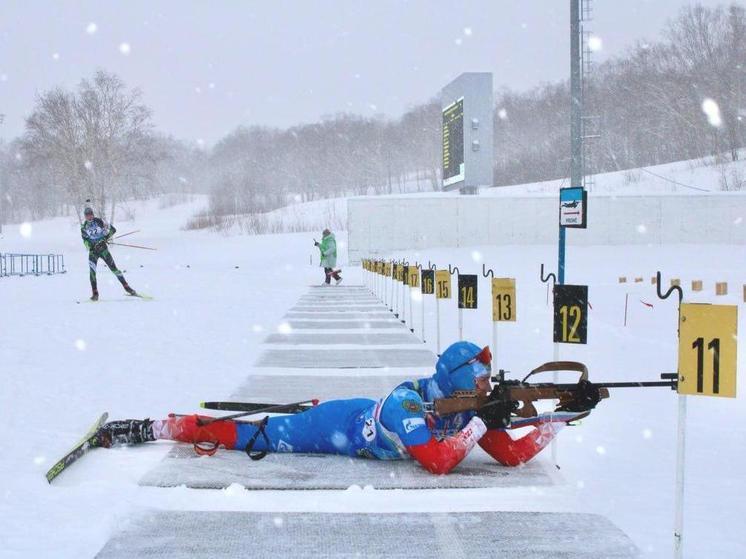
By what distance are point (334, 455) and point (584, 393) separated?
179 centimetres

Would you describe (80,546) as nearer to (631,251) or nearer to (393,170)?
(631,251)

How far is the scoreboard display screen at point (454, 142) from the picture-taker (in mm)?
38719

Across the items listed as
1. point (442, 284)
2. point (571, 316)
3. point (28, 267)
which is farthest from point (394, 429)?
point (28, 267)

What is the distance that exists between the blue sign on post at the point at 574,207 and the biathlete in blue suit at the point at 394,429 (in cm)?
680

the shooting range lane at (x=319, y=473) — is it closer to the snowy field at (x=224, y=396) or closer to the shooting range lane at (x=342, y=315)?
the snowy field at (x=224, y=396)

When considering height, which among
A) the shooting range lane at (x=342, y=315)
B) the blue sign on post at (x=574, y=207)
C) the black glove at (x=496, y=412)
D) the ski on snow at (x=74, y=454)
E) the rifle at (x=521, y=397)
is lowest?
the shooting range lane at (x=342, y=315)

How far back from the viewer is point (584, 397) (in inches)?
208

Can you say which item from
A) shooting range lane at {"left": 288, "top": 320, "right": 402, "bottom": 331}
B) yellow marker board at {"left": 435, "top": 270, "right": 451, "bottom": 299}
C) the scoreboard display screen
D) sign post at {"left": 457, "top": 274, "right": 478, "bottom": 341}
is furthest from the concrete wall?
sign post at {"left": 457, "top": 274, "right": 478, "bottom": 341}

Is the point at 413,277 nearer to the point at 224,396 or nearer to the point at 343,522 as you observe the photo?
the point at 224,396

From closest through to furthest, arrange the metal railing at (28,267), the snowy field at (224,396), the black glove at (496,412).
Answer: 1. the snowy field at (224,396)
2. the black glove at (496,412)
3. the metal railing at (28,267)

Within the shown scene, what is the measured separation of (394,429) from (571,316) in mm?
1864

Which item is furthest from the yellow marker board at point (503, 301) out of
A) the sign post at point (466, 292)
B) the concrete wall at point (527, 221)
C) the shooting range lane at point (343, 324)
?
the concrete wall at point (527, 221)

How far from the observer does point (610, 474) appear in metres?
5.51

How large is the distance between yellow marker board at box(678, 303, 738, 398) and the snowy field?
0.81 meters
